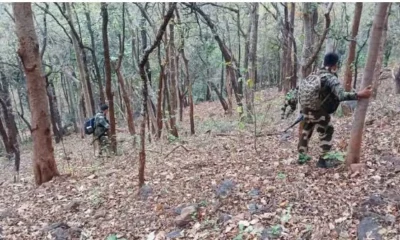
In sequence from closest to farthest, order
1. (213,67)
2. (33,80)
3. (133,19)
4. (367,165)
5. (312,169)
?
(367,165) → (312,169) → (33,80) → (133,19) → (213,67)

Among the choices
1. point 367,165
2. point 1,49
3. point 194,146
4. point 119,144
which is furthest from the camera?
point 1,49

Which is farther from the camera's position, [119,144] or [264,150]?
[119,144]

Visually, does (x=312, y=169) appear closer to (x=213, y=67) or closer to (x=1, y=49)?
(x=1, y=49)

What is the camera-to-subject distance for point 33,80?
7.60 m

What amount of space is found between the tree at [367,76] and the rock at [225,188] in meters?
1.81

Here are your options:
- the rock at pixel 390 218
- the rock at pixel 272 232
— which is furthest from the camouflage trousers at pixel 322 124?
the rock at pixel 272 232

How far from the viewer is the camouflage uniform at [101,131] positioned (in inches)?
441

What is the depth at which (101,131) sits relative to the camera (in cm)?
1120

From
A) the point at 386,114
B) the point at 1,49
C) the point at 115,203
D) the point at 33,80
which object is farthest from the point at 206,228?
the point at 1,49

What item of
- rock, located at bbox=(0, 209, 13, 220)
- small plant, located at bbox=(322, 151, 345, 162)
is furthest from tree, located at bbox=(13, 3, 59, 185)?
small plant, located at bbox=(322, 151, 345, 162)

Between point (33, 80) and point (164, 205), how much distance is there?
3.94 meters

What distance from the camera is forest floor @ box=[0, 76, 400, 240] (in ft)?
15.1

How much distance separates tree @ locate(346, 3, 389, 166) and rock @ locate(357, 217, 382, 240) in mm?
1400

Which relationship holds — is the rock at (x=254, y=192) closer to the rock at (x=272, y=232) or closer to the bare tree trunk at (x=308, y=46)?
the rock at (x=272, y=232)
